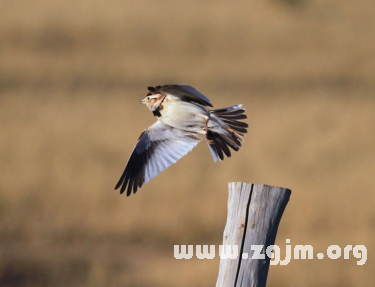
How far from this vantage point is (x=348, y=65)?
8.20 m

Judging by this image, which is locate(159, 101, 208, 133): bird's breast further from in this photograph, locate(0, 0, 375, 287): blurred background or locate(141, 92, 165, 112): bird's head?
locate(0, 0, 375, 287): blurred background

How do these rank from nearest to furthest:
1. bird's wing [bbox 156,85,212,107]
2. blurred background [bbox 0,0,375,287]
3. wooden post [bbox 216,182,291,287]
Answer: wooden post [bbox 216,182,291,287]
bird's wing [bbox 156,85,212,107]
blurred background [bbox 0,0,375,287]

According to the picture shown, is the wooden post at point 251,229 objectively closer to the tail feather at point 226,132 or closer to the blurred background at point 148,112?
the tail feather at point 226,132

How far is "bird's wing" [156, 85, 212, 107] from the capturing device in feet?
15.5

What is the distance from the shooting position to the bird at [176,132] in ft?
16.5

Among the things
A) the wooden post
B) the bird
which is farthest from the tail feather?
the wooden post

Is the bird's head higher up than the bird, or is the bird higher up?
the bird's head

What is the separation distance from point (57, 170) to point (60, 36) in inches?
58.5

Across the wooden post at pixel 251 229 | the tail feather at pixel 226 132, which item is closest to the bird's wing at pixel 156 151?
the tail feather at pixel 226 132

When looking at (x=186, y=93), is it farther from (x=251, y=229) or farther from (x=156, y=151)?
(x=251, y=229)

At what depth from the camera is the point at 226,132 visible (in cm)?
523

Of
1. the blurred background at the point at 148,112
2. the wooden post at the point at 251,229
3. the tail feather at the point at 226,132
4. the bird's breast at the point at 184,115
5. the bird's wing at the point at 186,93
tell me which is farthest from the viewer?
the blurred background at the point at 148,112

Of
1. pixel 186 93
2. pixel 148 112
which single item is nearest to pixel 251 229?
pixel 186 93

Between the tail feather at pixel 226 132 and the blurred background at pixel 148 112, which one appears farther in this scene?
the blurred background at pixel 148 112
